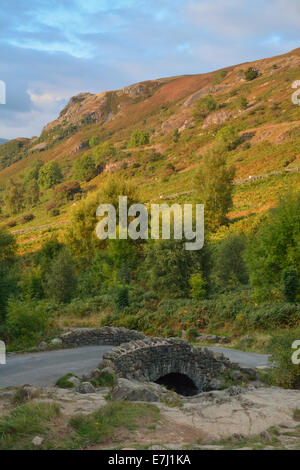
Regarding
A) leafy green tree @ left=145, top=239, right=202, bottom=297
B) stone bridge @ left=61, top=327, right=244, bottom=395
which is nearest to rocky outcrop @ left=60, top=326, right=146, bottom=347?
stone bridge @ left=61, top=327, right=244, bottom=395

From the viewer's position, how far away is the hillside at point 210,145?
61938 mm

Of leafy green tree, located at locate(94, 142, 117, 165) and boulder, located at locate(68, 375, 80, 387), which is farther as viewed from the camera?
leafy green tree, located at locate(94, 142, 117, 165)

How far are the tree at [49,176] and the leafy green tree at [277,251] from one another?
107 metres

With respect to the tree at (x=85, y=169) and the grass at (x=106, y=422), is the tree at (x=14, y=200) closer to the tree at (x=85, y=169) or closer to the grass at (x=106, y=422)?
the tree at (x=85, y=169)

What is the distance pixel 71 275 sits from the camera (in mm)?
35031

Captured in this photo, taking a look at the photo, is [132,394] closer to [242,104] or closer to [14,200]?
[14,200]

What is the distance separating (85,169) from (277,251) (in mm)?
98506

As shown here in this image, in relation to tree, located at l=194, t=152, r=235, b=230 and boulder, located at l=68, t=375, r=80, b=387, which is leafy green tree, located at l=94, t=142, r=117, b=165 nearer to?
tree, located at l=194, t=152, r=235, b=230

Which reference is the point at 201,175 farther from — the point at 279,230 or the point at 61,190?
the point at 61,190

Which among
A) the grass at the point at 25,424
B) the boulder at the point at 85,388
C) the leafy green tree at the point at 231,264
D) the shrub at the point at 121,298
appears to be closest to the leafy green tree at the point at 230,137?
the leafy green tree at the point at 231,264

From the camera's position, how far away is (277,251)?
22734 millimetres

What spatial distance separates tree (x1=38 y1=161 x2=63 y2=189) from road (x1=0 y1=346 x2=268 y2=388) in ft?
362

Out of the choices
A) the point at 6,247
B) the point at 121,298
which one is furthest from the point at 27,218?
the point at 121,298

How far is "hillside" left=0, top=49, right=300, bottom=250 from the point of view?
203 ft
